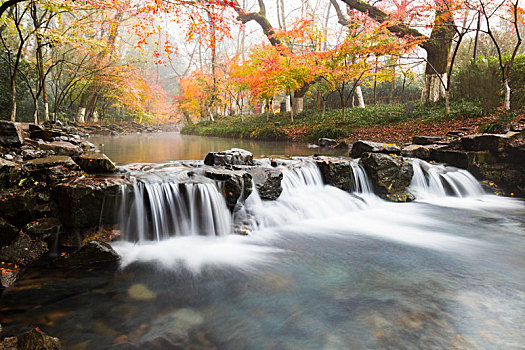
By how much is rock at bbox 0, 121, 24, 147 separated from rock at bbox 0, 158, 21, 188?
2397mm

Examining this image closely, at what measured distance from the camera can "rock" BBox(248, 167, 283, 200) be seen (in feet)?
Result: 20.1

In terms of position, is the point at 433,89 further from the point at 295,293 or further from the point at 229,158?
the point at 295,293

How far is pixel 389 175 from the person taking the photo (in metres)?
7.48

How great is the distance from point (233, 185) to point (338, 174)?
128 inches

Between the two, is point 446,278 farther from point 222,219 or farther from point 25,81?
point 25,81

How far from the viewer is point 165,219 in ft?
16.0

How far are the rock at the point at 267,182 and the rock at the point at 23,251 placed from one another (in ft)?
12.3

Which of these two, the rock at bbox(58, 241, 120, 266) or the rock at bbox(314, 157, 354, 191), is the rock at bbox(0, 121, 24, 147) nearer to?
the rock at bbox(58, 241, 120, 266)

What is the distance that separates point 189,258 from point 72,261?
58.7 inches

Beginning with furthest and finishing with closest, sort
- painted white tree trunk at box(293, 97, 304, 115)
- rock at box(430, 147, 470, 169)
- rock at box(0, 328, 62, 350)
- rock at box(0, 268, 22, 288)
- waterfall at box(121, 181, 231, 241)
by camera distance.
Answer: painted white tree trunk at box(293, 97, 304, 115)
rock at box(430, 147, 470, 169)
waterfall at box(121, 181, 231, 241)
rock at box(0, 268, 22, 288)
rock at box(0, 328, 62, 350)

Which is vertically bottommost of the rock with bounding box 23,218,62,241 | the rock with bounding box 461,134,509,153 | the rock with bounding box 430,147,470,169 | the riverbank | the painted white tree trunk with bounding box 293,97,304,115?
the rock with bounding box 23,218,62,241

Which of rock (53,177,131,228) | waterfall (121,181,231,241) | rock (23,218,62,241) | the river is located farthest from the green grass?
rock (23,218,62,241)

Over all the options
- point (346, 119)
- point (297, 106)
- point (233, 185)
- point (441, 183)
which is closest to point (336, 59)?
point (346, 119)

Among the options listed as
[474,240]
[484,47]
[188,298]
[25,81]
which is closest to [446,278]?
[474,240]
